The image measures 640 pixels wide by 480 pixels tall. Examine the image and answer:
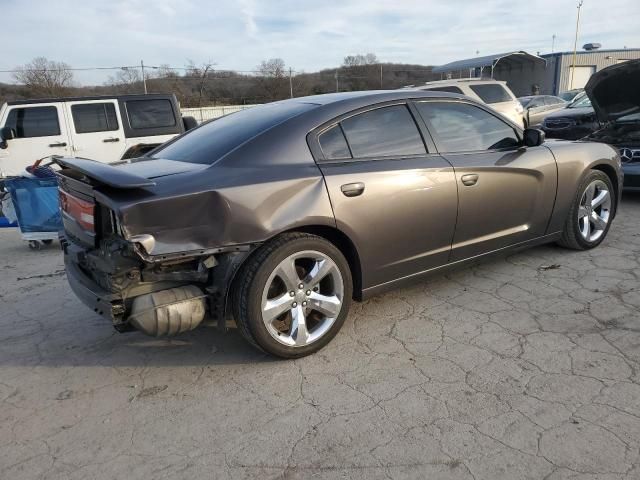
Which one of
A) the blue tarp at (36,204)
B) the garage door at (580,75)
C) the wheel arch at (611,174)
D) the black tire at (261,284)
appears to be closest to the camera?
the black tire at (261,284)

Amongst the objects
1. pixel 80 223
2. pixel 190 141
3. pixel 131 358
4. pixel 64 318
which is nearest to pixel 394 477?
pixel 131 358

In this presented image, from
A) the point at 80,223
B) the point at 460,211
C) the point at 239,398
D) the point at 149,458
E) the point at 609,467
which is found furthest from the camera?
the point at 460,211

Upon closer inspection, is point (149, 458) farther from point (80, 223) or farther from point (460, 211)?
point (460, 211)

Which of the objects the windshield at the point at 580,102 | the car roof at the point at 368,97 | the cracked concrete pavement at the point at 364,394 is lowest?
the cracked concrete pavement at the point at 364,394

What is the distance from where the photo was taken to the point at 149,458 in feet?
7.57

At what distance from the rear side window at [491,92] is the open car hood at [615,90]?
375cm

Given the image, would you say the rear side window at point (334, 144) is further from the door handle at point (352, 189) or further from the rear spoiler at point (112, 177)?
the rear spoiler at point (112, 177)

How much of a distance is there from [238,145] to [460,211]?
5.49 feet

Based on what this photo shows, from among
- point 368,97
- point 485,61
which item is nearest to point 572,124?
point 368,97

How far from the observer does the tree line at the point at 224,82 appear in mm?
25500

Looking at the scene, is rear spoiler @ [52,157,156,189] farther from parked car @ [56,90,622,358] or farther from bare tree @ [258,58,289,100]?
bare tree @ [258,58,289,100]

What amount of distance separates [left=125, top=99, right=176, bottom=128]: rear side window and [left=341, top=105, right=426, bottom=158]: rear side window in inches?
283

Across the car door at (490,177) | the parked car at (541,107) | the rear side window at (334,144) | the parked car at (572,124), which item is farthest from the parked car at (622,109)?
the parked car at (541,107)

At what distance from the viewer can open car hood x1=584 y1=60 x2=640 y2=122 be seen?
646cm
